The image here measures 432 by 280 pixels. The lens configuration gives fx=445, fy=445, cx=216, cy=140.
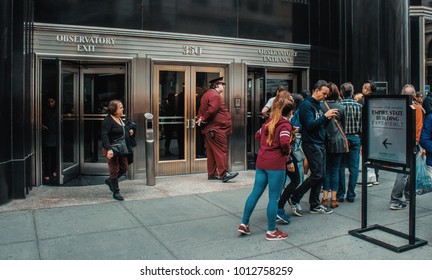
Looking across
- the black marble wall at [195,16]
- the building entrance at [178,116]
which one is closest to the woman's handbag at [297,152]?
the building entrance at [178,116]

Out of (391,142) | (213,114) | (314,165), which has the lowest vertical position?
(314,165)

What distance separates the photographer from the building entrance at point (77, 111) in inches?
320

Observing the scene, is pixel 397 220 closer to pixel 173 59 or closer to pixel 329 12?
pixel 173 59

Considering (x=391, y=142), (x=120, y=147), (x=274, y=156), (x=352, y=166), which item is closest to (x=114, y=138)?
(x=120, y=147)

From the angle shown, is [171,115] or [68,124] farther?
[171,115]

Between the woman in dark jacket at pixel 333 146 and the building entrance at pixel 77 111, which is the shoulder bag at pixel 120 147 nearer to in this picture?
the building entrance at pixel 77 111

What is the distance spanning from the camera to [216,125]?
8.55 m

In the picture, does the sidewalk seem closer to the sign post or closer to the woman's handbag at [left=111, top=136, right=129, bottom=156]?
the sign post

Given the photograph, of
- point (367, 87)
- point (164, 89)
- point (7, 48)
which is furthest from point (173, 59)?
point (367, 87)

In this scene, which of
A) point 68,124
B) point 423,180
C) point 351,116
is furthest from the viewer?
point 68,124

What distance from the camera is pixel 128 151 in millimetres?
7016

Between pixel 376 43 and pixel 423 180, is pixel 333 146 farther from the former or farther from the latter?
pixel 376 43

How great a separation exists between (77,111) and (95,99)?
47cm

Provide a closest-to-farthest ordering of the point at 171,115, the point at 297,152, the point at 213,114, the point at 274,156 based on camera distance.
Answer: the point at 274,156 < the point at 297,152 < the point at 213,114 < the point at 171,115
